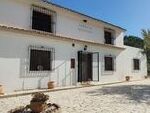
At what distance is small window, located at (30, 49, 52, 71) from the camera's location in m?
14.7

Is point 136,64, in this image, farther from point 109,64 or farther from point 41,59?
point 41,59

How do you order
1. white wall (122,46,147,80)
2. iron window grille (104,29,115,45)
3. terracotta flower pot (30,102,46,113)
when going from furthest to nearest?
white wall (122,46,147,80) → iron window grille (104,29,115,45) → terracotta flower pot (30,102,46,113)

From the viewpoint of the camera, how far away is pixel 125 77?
2448cm

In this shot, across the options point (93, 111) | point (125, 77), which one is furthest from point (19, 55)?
point (125, 77)

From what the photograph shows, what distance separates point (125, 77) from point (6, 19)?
14.8 m

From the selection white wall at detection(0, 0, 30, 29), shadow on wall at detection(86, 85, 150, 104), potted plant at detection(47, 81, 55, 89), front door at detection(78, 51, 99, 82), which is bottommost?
shadow on wall at detection(86, 85, 150, 104)

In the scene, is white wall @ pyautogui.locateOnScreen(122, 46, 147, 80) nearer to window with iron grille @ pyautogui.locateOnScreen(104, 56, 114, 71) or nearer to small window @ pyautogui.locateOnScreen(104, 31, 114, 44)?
small window @ pyautogui.locateOnScreen(104, 31, 114, 44)

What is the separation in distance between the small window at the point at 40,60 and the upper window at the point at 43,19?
1748 mm

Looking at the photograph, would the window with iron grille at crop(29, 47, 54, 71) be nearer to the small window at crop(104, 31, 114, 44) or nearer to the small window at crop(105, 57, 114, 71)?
the small window at crop(105, 57, 114, 71)

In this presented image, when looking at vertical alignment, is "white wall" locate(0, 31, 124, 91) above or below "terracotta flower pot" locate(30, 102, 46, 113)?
above

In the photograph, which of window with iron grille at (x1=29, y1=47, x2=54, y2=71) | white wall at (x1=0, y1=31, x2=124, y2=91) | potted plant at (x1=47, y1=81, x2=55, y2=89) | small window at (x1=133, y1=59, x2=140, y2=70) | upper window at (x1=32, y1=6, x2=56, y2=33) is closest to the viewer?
white wall at (x1=0, y1=31, x2=124, y2=91)

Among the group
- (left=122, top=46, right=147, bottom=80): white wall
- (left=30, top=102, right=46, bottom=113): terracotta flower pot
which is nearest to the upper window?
(left=30, top=102, right=46, bottom=113): terracotta flower pot

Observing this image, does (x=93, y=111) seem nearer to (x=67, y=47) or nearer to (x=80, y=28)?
(x=67, y=47)

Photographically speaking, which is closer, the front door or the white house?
the white house
